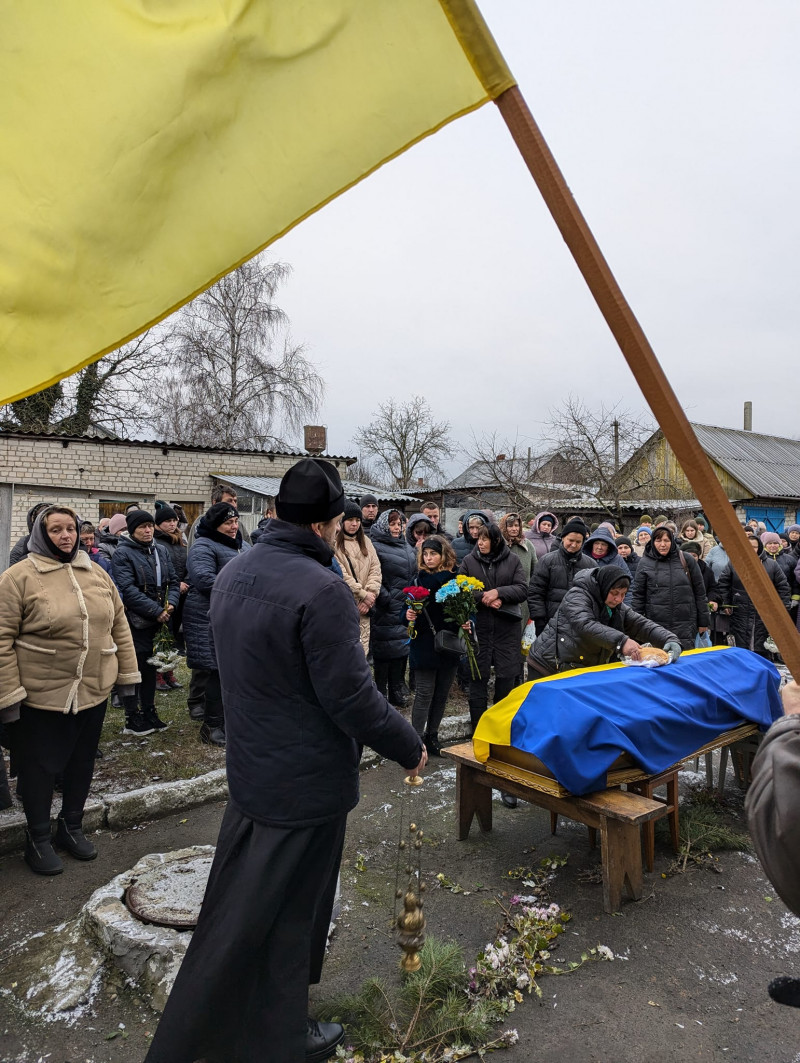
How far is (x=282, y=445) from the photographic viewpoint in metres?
28.1

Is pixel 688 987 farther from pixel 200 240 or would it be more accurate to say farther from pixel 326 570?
pixel 200 240

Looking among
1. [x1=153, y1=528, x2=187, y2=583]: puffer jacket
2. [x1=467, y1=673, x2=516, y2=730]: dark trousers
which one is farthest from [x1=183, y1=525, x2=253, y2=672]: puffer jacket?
[x1=467, y1=673, x2=516, y2=730]: dark trousers

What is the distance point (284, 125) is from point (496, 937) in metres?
3.62

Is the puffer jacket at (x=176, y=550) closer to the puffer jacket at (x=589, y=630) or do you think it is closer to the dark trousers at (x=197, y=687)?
the dark trousers at (x=197, y=687)

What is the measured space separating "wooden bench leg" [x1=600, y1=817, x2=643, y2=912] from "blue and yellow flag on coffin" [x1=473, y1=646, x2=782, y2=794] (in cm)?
24

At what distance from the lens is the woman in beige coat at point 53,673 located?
13.1 feet

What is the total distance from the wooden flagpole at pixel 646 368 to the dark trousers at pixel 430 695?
15.6ft

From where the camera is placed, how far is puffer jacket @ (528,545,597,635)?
661 cm

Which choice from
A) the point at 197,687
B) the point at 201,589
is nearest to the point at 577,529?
the point at 201,589

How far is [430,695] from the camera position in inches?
239

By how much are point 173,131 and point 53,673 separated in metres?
3.27

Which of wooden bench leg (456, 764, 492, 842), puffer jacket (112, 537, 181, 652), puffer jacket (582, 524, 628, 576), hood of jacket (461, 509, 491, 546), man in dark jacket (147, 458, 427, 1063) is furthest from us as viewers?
hood of jacket (461, 509, 491, 546)

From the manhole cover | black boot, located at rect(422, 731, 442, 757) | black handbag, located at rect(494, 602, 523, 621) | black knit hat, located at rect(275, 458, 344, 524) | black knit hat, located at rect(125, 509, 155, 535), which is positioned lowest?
black boot, located at rect(422, 731, 442, 757)

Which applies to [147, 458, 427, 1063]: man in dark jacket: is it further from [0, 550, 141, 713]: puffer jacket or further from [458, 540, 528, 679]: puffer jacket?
[458, 540, 528, 679]: puffer jacket
